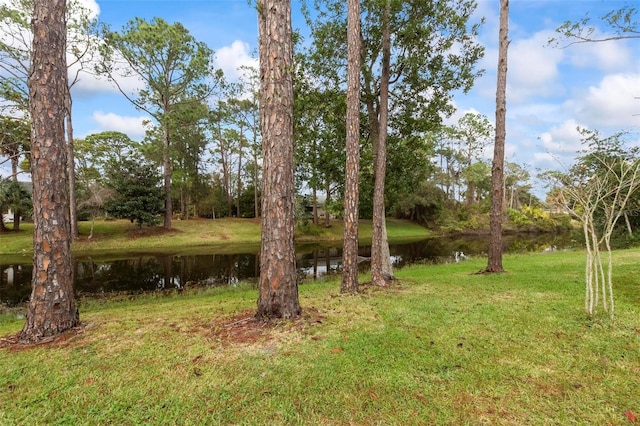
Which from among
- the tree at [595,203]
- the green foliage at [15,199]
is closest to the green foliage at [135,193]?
the green foliage at [15,199]

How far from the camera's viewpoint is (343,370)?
291 cm

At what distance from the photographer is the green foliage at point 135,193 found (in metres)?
21.0

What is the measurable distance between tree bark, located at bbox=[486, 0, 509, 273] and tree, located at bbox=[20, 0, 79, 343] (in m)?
8.83

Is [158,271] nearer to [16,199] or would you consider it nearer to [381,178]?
[381,178]

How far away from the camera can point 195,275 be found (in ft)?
39.8

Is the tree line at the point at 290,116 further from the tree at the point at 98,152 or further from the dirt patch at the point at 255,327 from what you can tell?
the tree at the point at 98,152

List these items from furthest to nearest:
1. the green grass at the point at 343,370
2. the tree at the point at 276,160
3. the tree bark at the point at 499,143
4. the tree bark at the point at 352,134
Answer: the tree bark at the point at 499,143
the tree bark at the point at 352,134
the tree at the point at 276,160
the green grass at the point at 343,370

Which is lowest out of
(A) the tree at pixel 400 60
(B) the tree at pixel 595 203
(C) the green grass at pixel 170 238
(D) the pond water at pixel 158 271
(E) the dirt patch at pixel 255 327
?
(D) the pond water at pixel 158 271

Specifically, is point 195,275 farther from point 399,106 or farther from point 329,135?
point 399,106

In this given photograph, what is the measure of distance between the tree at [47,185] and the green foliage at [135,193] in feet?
64.1

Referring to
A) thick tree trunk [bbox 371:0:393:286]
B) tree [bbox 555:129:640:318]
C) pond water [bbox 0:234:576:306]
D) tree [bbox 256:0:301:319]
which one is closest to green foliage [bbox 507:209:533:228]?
pond water [bbox 0:234:576:306]

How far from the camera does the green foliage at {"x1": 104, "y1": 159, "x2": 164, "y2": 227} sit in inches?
828

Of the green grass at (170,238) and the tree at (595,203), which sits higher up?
the tree at (595,203)

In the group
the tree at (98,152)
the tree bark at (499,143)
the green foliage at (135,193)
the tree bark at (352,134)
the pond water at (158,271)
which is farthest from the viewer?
the tree at (98,152)
